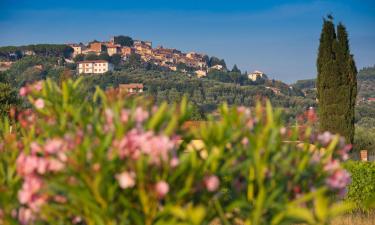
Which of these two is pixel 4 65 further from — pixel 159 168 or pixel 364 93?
pixel 159 168

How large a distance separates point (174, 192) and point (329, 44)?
27.9m

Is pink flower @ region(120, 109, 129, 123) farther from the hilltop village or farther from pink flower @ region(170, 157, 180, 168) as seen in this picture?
the hilltop village

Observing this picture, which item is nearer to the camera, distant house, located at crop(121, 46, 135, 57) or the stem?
the stem

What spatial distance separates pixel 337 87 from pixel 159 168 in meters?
26.5

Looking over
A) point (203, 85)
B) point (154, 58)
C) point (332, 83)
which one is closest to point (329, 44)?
point (332, 83)

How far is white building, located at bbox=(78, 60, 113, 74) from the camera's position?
141m

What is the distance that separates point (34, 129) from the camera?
4445 millimetres

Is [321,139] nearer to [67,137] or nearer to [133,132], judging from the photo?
[133,132]

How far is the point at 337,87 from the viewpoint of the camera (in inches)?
1136

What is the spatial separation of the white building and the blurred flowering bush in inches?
5366

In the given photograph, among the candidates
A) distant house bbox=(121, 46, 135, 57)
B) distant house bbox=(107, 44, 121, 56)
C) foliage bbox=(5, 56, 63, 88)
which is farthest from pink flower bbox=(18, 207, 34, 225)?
distant house bbox=(107, 44, 121, 56)

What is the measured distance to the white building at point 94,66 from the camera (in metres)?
141

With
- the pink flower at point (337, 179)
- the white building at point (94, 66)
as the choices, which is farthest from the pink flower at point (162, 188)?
the white building at point (94, 66)

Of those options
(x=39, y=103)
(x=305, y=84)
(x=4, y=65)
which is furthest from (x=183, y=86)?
(x=39, y=103)
